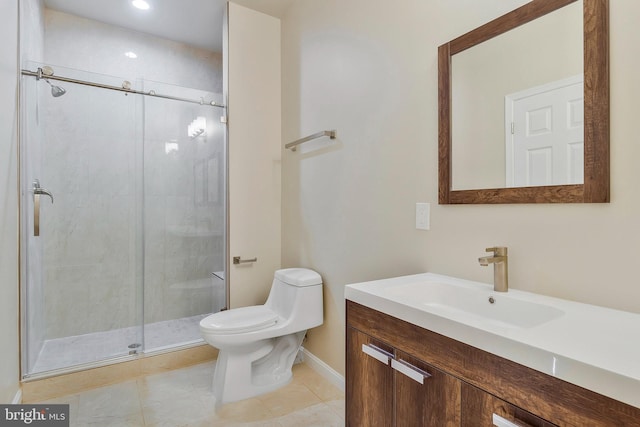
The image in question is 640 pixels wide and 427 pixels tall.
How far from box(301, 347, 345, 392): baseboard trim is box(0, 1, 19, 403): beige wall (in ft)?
5.40

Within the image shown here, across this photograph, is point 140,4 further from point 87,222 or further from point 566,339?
point 566,339

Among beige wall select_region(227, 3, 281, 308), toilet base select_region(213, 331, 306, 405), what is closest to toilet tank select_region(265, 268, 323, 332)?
toilet base select_region(213, 331, 306, 405)

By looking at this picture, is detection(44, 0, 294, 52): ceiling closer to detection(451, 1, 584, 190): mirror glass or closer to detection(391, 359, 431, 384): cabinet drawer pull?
detection(451, 1, 584, 190): mirror glass

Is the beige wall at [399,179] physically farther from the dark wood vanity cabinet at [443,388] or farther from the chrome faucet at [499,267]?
the dark wood vanity cabinet at [443,388]

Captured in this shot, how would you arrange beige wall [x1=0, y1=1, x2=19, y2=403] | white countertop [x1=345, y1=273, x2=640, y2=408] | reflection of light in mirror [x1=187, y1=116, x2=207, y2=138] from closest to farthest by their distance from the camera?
white countertop [x1=345, y1=273, x2=640, y2=408]
beige wall [x1=0, y1=1, x2=19, y2=403]
reflection of light in mirror [x1=187, y1=116, x2=207, y2=138]

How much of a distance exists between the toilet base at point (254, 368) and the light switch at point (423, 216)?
46.4 inches

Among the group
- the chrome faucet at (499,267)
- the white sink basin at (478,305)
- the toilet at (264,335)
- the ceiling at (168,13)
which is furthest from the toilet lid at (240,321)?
the ceiling at (168,13)

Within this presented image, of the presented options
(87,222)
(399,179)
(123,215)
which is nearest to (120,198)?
(123,215)

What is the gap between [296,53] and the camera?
8.42 ft

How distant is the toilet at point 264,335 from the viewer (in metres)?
1.93

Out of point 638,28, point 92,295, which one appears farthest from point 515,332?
point 92,295

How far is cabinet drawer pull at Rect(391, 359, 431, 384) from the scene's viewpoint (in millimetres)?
943

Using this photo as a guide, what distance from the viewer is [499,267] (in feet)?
3.86

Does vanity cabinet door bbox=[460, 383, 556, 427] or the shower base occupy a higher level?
vanity cabinet door bbox=[460, 383, 556, 427]
